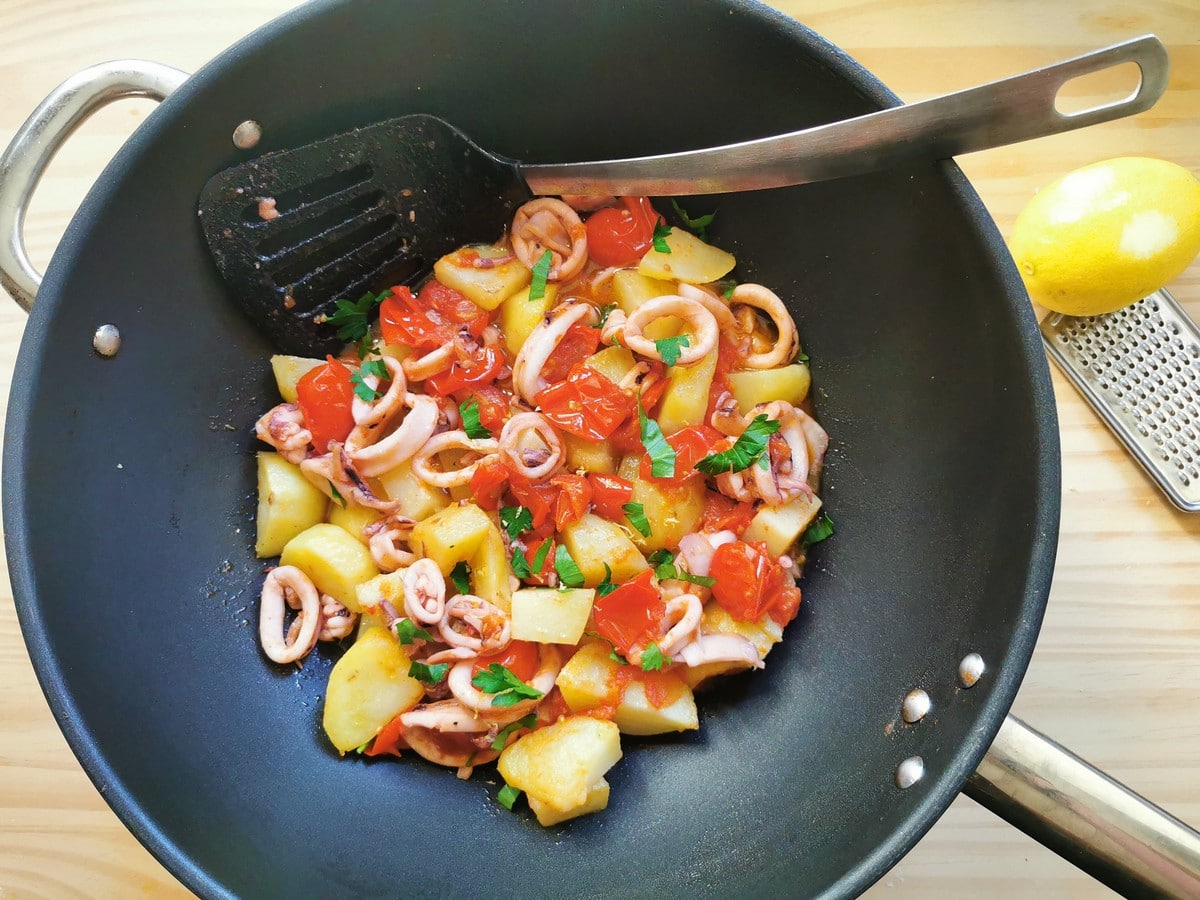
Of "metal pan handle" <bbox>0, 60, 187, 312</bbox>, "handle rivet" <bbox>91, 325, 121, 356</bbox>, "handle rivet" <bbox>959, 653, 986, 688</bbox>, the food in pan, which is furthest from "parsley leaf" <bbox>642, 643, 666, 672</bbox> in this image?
"metal pan handle" <bbox>0, 60, 187, 312</bbox>

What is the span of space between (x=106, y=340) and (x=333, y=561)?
64cm

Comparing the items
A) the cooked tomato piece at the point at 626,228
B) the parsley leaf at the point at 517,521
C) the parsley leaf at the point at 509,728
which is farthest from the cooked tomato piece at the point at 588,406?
the parsley leaf at the point at 509,728

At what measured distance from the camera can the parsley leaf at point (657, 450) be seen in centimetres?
199

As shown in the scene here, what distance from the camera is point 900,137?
1635 millimetres

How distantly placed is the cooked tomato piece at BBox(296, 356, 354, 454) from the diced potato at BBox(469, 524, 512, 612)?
1.42 ft

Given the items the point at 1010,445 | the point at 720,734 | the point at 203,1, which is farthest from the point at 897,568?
the point at 203,1

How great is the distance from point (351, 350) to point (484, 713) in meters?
0.93

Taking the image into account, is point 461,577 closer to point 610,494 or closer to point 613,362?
point 610,494

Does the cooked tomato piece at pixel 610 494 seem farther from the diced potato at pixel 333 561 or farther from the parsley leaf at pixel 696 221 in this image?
the parsley leaf at pixel 696 221

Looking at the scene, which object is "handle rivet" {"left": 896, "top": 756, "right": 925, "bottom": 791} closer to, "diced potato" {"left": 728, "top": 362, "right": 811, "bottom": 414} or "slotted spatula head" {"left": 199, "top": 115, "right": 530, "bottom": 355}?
"diced potato" {"left": 728, "top": 362, "right": 811, "bottom": 414}

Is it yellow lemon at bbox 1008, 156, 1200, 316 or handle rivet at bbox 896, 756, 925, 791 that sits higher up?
yellow lemon at bbox 1008, 156, 1200, 316

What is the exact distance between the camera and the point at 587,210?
2178mm

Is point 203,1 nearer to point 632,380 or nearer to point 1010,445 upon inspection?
point 632,380

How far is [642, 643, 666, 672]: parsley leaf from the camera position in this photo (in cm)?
187
